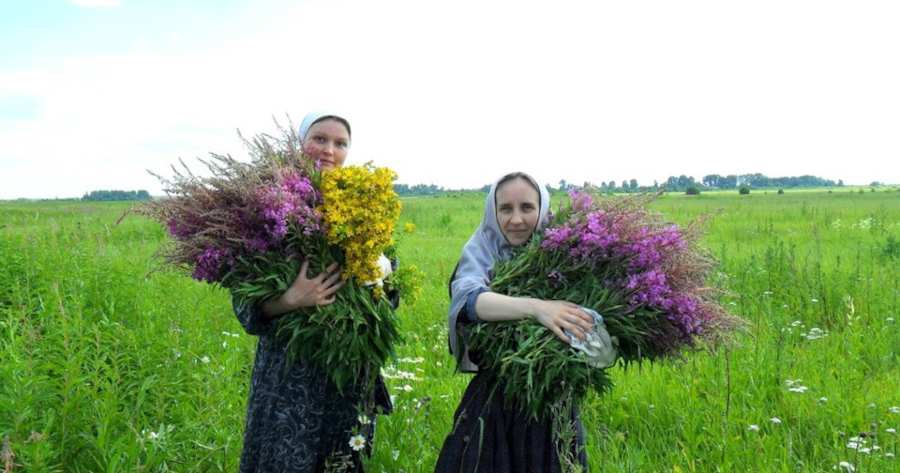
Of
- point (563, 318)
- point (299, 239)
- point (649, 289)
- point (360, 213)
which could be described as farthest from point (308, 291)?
point (649, 289)

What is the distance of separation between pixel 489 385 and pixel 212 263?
1364 millimetres

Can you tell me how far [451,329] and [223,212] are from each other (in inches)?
44.6

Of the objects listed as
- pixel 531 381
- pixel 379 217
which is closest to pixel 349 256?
pixel 379 217

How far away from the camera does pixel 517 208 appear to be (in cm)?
289

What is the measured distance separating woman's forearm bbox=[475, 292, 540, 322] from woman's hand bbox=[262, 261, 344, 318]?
2.05 ft

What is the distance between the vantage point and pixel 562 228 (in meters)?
2.76

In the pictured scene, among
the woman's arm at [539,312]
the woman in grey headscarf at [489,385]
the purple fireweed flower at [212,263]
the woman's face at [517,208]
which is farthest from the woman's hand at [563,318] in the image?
the purple fireweed flower at [212,263]

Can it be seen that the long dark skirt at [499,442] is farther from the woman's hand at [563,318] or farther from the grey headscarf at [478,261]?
the woman's hand at [563,318]

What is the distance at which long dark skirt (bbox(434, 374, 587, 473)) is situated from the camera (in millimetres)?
2885

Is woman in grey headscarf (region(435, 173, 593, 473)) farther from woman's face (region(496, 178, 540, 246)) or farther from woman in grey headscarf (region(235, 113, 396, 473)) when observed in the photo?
woman in grey headscarf (region(235, 113, 396, 473))

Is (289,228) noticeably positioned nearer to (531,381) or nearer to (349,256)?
(349,256)

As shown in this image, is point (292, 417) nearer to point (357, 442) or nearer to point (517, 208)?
point (357, 442)

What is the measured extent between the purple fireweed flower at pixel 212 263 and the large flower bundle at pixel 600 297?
3.65ft

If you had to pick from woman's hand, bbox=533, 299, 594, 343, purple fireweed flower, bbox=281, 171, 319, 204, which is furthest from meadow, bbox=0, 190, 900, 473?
woman's hand, bbox=533, 299, 594, 343
